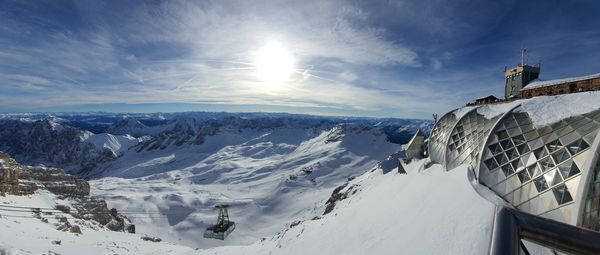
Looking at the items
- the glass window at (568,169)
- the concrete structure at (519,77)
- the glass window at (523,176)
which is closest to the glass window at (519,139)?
the glass window at (523,176)

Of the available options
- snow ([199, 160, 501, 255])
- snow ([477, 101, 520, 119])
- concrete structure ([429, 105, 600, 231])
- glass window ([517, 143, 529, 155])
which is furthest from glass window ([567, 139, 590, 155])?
snow ([477, 101, 520, 119])

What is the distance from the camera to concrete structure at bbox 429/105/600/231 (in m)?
12.8

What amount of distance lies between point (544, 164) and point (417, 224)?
22.7 ft

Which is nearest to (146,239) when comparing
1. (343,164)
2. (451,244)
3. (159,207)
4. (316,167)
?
(159,207)

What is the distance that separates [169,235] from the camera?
8838 cm

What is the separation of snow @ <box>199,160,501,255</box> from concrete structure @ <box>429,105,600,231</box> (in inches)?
49.9

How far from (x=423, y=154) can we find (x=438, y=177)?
1846 cm

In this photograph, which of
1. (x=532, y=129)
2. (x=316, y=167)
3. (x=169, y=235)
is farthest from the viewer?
(x=316, y=167)

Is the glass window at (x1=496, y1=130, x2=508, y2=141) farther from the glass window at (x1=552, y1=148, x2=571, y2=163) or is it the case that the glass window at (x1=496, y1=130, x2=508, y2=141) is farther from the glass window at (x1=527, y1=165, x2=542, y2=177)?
the glass window at (x1=552, y1=148, x2=571, y2=163)

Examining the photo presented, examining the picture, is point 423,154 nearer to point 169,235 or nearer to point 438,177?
point 438,177

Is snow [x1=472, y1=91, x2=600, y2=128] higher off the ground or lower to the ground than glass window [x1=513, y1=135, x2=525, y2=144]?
higher

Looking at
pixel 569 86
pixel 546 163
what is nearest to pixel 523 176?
pixel 546 163

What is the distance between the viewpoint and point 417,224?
61.5 feet

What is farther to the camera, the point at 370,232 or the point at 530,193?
the point at 370,232
